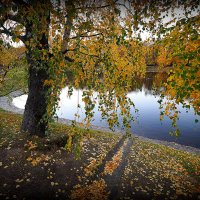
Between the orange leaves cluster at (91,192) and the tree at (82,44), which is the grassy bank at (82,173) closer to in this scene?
the orange leaves cluster at (91,192)

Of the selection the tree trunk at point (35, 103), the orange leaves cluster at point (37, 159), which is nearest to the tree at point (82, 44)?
the tree trunk at point (35, 103)

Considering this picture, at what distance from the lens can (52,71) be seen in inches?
172

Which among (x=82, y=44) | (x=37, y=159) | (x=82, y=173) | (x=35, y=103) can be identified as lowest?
(x=82, y=173)

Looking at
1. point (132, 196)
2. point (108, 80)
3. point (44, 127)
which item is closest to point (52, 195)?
point (132, 196)

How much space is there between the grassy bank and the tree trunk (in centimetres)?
42

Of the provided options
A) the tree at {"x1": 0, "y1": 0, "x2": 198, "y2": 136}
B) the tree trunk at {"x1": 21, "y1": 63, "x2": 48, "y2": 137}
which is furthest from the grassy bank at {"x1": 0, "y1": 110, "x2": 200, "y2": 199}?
the tree at {"x1": 0, "y1": 0, "x2": 198, "y2": 136}

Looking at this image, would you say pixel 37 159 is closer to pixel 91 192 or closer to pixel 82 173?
pixel 82 173

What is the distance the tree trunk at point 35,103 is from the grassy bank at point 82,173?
0.42 metres

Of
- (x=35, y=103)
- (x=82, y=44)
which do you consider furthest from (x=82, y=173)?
(x=82, y=44)

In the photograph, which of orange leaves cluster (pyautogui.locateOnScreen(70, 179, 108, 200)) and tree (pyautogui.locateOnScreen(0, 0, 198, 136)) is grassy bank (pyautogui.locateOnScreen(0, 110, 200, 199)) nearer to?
orange leaves cluster (pyautogui.locateOnScreen(70, 179, 108, 200))

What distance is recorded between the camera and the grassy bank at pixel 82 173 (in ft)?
23.1

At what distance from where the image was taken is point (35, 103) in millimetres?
8984

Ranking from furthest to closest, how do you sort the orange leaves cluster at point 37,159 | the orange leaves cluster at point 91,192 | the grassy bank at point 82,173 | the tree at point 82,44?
the orange leaves cluster at point 37,159
the grassy bank at point 82,173
the orange leaves cluster at point 91,192
the tree at point 82,44

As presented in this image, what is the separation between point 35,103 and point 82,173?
11.5 ft
